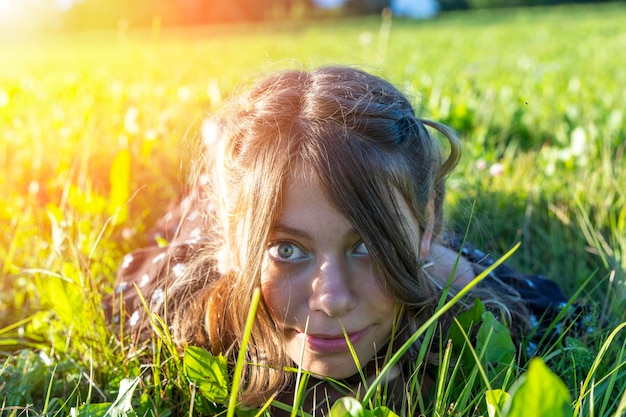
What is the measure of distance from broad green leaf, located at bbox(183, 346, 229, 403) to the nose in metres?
0.22

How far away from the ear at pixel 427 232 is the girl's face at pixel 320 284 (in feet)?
0.61

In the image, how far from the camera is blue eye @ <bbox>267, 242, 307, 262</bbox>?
4.41 ft

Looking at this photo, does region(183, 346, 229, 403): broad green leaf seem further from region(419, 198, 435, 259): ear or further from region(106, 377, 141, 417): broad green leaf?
region(419, 198, 435, 259): ear

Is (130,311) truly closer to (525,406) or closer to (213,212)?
(213,212)

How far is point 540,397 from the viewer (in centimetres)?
75

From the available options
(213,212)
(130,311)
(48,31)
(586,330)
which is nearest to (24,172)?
(130,311)

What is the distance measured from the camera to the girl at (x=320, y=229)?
130 cm

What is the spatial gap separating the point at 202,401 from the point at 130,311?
2.10 ft

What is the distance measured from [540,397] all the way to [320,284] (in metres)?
0.58

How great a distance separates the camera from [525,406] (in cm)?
76

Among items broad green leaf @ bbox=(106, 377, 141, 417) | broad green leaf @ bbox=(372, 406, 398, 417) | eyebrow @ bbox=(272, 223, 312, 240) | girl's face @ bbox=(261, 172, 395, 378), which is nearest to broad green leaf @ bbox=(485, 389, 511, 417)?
broad green leaf @ bbox=(372, 406, 398, 417)

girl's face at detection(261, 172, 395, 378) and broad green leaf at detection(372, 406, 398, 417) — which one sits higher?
girl's face at detection(261, 172, 395, 378)

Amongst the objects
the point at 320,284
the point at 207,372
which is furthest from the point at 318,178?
the point at 207,372

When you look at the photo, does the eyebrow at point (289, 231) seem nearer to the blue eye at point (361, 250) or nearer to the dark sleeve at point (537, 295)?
the blue eye at point (361, 250)
